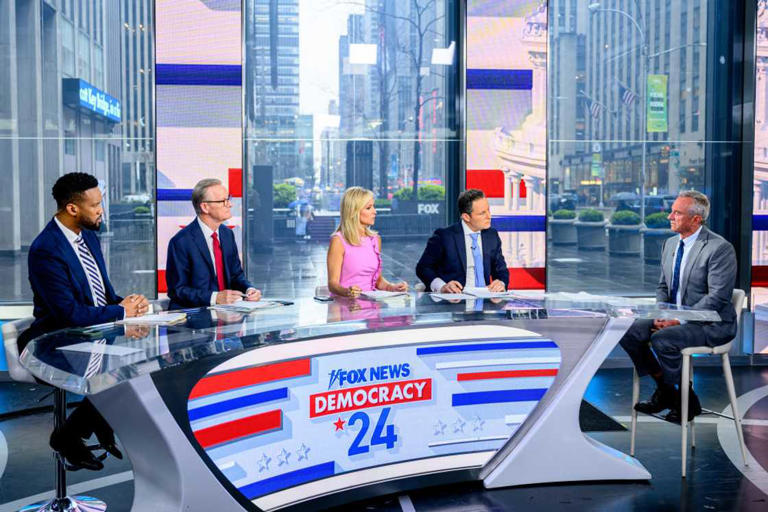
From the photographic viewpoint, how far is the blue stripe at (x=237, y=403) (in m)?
2.83

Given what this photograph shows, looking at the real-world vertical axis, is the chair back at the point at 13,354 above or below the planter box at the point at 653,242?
below

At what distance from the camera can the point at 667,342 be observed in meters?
4.07

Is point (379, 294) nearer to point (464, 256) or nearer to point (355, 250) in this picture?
point (355, 250)

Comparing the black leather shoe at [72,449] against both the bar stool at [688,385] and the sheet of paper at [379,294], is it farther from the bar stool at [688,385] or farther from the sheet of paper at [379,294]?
the bar stool at [688,385]

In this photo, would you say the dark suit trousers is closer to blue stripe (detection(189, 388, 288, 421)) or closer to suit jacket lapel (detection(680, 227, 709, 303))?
suit jacket lapel (detection(680, 227, 709, 303))

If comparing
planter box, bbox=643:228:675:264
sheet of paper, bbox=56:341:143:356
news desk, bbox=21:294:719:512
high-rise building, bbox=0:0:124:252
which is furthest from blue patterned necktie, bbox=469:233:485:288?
high-rise building, bbox=0:0:124:252

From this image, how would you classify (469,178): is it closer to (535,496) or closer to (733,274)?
(733,274)

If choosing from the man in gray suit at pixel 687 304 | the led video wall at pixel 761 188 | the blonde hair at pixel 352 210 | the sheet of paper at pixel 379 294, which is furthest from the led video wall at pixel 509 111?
the sheet of paper at pixel 379 294

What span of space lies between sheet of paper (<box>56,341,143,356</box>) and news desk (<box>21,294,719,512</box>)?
0.03 ft

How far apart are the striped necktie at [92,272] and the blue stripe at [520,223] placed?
341 centimetres

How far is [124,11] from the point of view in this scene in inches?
240

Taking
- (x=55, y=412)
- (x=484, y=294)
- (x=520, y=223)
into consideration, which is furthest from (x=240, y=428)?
(x=520, y=223)

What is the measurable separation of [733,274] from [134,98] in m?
4.25

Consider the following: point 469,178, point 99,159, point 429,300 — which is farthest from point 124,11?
point 429,300
